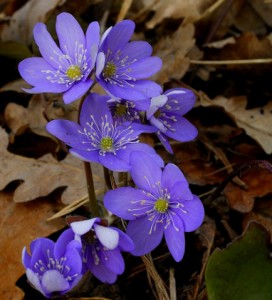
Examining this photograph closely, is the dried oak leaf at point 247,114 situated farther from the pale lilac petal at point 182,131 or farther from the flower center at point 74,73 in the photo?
the flower center at point 74,73

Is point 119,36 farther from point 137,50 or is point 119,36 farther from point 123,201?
point 123,201

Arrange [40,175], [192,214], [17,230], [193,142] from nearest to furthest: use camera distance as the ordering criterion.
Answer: [192,214]
[17,230]
[40,175]
[193,142]

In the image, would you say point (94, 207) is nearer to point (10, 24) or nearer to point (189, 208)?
point (189, 208)

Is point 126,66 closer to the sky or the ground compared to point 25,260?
closer to the sky

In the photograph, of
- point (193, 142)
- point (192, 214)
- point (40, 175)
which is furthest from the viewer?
point (193, 142)

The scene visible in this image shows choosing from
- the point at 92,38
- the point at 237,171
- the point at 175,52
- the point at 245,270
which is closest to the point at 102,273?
the point at 245,270

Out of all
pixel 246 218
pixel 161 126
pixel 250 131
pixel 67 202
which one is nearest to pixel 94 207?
pixel 67 202

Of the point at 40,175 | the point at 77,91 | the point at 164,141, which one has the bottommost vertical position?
the point at 40,175
